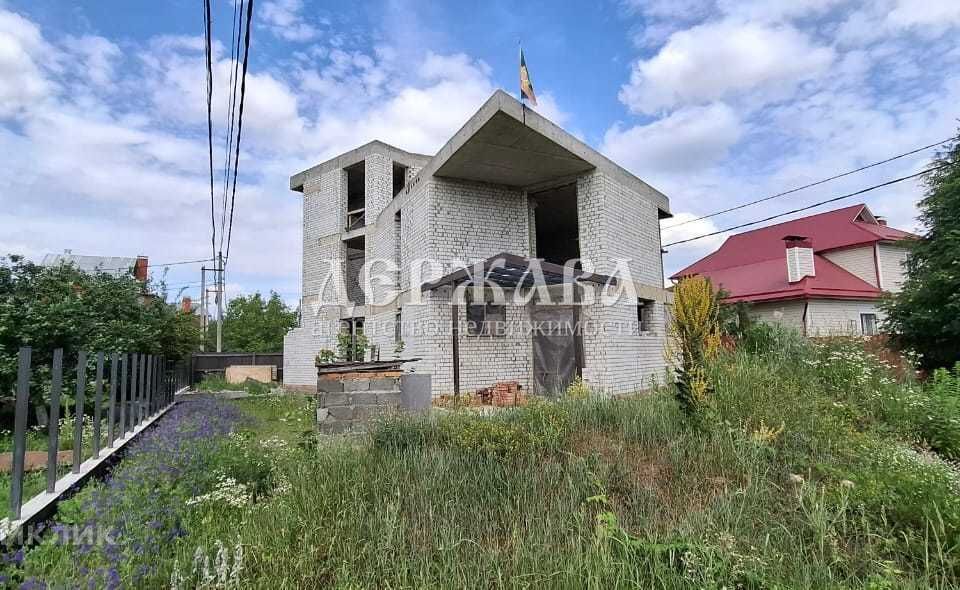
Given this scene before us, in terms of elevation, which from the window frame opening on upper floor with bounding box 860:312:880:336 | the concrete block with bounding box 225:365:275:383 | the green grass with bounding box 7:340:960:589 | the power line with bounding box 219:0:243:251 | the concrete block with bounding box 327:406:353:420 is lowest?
the concrete block with bounding box 225:365:275:383

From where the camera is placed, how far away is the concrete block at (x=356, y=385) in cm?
445

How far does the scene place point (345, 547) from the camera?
2.29m

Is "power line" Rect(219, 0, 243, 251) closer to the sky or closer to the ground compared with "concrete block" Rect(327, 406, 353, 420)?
closer to the sky

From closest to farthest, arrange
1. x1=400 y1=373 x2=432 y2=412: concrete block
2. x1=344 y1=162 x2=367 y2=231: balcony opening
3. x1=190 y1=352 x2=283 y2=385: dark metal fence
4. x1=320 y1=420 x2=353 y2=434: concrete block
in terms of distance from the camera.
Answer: x1=320 y1=420 x2=353 y2=434: concrete block < x1=400 y1=373 x2=432 y2=412: concrete block < x1=344 y1=162 x2=367 y2=231: balcony opening < x1=190 y1=352 x2=283 y2=385: dark metal fence

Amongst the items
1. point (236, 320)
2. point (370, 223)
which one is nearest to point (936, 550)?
point (370, 223)

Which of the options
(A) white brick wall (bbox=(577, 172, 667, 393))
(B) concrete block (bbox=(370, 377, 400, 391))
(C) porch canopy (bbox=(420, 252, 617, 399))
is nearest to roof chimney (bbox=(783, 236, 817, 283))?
(A) white brick wall (bbox=(577, 172, 667, 393))

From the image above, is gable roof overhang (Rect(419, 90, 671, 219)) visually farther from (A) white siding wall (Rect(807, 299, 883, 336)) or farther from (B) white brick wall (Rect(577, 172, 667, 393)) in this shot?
(A) white siding wall (Rect(807, 299, 883, 336))

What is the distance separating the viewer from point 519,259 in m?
6.84

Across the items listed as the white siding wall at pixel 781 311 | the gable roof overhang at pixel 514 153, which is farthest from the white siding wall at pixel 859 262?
the gable roof overhang at pixel 514 153

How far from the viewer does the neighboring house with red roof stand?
13.3m

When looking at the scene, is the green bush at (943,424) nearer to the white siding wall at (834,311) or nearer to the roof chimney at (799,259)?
the white siding wall at (834,311)

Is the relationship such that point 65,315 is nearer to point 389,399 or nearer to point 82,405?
point 82,405

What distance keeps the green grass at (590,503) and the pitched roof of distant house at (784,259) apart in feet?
33.8

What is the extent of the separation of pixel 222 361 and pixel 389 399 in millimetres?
16206
